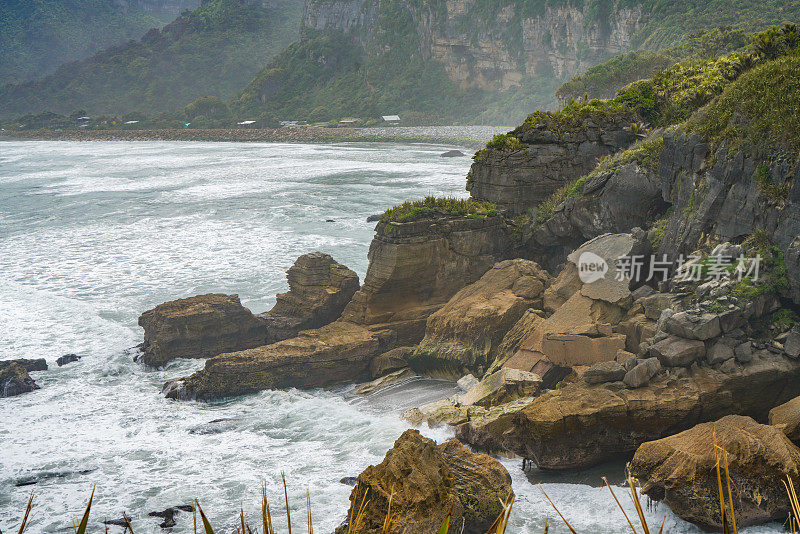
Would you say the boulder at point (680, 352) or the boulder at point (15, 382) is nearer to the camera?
the boulder at point (680, 352)

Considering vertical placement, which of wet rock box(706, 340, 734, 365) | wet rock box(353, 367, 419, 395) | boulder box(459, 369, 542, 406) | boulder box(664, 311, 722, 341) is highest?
boulder box(664, 311, 722, 341)

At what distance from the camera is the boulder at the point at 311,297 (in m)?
19.2

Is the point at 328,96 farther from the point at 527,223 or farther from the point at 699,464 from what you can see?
the point at 699,464

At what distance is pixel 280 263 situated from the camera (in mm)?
28672

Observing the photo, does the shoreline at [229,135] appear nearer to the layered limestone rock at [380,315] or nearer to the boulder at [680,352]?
the layered limestone rock at [380,315]

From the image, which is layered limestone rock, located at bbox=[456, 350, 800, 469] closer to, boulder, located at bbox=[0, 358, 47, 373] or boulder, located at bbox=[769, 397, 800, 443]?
boulder, located at bbox=[769, 397, 800, 443]

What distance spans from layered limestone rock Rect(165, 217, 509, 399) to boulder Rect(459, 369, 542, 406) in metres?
4.33

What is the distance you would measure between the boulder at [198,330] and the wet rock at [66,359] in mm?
1833

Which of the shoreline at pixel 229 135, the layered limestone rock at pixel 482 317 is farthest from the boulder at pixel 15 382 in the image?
the shoreline at pixel 229 135

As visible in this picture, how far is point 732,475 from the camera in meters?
8.95

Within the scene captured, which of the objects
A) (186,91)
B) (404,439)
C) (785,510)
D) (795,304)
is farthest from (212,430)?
(186,91)

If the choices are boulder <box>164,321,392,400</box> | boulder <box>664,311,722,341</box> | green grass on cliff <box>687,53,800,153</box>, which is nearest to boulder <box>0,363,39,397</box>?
boulder <box>164,321,392,400</box>

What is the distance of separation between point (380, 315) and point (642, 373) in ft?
26.1

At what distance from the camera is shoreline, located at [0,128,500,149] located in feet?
330
